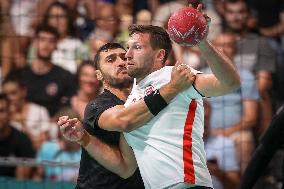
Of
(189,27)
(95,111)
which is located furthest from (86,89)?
(189,27)

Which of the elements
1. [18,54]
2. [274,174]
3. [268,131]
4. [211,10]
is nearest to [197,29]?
[268,131]

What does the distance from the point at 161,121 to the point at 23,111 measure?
403 cm

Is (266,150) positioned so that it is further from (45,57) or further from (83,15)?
(83,15)

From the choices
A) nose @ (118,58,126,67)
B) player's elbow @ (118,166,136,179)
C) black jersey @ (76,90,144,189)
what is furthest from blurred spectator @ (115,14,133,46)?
player's elbow @ (118,166,136,179)

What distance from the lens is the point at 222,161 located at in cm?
782

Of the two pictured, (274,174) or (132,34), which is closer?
(132,34)

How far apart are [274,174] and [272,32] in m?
1.46

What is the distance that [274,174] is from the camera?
24.9 ft

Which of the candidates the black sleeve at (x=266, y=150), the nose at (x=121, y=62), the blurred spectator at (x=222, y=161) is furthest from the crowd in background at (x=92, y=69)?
the nose at (x=121, y=62)

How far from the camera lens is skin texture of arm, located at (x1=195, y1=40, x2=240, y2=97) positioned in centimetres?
420

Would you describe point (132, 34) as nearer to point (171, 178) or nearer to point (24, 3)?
point (171, 178)

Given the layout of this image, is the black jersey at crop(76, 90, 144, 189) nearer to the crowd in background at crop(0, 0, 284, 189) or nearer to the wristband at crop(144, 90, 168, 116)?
the wristband at crop(144, 90, 168, 116)

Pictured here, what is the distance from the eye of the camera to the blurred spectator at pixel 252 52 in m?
7.89

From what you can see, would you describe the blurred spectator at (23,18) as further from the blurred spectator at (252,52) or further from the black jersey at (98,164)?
the black jersey at (98,164)
